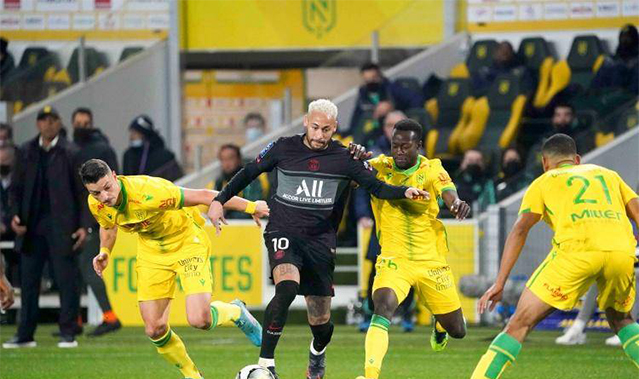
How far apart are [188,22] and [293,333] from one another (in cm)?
863

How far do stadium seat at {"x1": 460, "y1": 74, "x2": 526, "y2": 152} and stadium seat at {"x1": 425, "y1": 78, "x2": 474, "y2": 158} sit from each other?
0.60 ft

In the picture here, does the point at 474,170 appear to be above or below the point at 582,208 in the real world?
below

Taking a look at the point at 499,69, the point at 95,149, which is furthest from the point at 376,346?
the point at 499,69

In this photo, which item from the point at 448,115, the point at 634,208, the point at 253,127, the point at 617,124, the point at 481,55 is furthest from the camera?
the point at 253,127

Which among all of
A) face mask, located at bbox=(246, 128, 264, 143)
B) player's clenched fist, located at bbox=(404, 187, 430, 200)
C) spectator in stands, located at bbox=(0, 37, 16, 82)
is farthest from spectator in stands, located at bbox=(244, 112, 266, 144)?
player's clenched fist, located at bbox=(404, 187, 430, 200)

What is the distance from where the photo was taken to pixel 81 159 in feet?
51.9

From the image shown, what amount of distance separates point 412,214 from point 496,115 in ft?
33.5

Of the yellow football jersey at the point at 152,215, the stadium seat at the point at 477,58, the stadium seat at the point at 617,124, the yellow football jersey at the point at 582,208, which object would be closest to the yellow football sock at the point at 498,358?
the yellow football jersey at the point at 582,208

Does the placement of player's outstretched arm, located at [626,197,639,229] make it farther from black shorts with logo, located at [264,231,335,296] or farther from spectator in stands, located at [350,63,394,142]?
spectator in stands, located at [350,63,394,142]

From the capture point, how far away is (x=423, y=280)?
11234 millimetres

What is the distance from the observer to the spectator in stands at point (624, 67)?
20.5 m

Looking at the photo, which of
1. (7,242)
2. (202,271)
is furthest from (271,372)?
(7,242)

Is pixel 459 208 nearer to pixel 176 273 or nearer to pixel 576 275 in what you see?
pixel 576 275

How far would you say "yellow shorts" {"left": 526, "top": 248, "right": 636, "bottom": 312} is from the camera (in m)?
9.50
